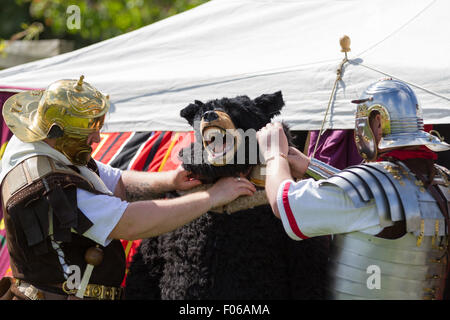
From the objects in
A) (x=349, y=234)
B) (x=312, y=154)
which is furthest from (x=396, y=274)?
(x=312, y=154)

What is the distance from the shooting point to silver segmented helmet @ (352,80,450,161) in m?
2.38

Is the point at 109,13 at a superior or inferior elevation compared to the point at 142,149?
superior

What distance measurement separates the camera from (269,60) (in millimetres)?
3543

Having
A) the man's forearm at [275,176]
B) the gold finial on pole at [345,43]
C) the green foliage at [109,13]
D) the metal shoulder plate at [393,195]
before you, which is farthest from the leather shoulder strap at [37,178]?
the green foliage at [109,13]

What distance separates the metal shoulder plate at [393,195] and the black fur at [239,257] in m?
0.37

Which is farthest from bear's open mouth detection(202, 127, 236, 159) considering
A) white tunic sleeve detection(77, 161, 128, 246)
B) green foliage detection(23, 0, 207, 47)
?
green foliage detection(23, 0, 207, 47)

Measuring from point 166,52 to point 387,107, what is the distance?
1.90 m

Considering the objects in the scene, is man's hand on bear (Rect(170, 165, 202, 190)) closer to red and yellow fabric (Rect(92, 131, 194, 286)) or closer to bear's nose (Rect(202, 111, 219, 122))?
bear's nose (Rect(202, 111, 219, 122))

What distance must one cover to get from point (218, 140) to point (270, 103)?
0.98 feet

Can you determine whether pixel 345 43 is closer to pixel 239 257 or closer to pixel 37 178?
pixel 239 257

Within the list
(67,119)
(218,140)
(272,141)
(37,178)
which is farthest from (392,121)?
(37,178)

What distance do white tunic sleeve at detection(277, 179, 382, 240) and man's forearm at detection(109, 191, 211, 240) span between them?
33 cm

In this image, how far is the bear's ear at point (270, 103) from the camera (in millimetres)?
2627
